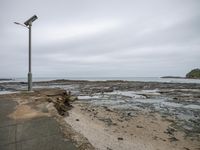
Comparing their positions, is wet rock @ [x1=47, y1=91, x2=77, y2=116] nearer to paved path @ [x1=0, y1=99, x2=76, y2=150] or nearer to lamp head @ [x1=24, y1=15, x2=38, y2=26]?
paved path @ [x1=0, y1=99, x2=76, y2=150]

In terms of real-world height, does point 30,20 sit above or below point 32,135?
above

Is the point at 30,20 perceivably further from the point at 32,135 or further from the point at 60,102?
the point at 32,135

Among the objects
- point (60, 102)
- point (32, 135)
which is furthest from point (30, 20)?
point (32, 135)

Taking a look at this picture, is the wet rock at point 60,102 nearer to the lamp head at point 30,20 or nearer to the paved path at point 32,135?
the paved path at point 32,135

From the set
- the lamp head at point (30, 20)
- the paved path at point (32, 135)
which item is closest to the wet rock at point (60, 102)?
the paved path at point (32, 135)

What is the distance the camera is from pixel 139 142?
9.21 m

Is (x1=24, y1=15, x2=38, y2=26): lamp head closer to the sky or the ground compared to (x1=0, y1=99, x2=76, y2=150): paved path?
closer to the sky

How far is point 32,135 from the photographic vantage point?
609cm

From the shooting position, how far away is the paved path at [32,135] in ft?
17.5

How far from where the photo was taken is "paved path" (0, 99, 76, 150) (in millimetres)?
5339

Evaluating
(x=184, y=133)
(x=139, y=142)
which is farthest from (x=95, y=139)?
(x=184, y=133)

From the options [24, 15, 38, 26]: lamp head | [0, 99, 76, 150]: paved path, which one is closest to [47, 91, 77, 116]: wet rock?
[0, 99, 76, 150]: paved path

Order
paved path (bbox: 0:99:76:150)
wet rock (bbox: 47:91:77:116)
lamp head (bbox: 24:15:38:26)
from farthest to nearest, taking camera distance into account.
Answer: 1. lamp head (bbox: 24:15:38:26)
2. wet rock (bbox: 47:91:77:116)
3. paved path (bbox: 0:99:76:150)

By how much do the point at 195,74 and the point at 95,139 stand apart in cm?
17242
